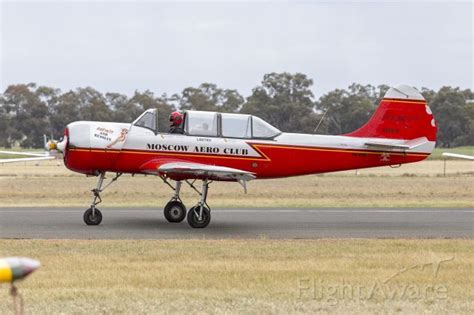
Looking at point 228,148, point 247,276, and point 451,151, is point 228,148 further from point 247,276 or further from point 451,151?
point 451,151

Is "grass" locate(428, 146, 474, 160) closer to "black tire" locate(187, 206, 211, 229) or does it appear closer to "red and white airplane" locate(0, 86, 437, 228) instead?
"red and white airplane" locate(0, 86, 437, 228)

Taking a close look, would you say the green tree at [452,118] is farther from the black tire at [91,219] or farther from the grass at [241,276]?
the grass at [241,276]

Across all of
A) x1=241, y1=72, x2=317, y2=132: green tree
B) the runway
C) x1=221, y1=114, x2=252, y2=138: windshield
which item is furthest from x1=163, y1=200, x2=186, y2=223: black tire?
x1=241, y1=72, x2=317, y2=132: green tree

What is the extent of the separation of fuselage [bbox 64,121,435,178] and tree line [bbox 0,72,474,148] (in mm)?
42964

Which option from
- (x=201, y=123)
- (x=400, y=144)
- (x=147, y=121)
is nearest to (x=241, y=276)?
(x=201, y=123)

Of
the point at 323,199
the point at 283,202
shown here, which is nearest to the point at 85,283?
the point at 283,202

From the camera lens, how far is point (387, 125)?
19.1 meters

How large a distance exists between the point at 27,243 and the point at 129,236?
201 cm

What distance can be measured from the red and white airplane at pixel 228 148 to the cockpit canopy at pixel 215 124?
20 millimetres

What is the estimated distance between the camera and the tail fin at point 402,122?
19.0m

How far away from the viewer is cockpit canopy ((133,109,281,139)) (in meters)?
18.0

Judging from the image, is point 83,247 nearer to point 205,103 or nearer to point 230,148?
point 230,148

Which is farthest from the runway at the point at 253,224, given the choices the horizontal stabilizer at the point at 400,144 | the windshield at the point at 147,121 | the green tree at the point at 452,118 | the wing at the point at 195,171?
the green tree at the point at 452,118

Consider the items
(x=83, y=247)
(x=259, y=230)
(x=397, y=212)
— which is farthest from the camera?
(x=397, y=212)
